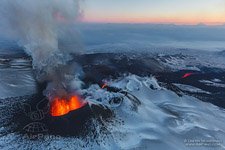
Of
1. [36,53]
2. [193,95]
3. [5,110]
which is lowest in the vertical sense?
[193,95]

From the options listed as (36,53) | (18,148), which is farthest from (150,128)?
(36,53)

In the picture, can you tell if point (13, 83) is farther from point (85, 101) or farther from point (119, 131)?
point (119, 131)

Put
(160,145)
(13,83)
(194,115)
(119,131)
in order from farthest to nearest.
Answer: (13,83), (194,115), (119,131), (160,145)

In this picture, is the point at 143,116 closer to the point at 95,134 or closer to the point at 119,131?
the point at 119,131

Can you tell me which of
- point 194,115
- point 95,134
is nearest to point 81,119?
point 95,134

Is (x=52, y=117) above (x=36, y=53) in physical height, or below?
below

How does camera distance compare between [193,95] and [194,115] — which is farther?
[193,95]

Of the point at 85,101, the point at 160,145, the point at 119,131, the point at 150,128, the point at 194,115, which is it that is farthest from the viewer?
the point at 194,115
